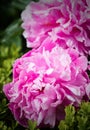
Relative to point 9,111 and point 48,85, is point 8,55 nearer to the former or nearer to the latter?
point 9,111

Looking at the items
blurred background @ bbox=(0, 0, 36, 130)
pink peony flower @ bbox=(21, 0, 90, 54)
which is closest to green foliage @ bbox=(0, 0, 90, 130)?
blurred background @ bbox=(0, 0, 36, 130)

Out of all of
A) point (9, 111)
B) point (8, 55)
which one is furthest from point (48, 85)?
point (8, 55)

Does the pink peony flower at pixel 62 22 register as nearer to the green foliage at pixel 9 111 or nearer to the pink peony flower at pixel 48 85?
the pink peony flower at pixel 48 85

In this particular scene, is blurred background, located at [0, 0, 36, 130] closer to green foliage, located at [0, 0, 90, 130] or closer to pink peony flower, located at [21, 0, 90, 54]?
green foliage, located at [0, 0, 90, 130]

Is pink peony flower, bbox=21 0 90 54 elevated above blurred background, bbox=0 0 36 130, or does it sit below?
above

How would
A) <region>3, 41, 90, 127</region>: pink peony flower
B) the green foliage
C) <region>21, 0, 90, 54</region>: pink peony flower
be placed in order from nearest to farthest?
the green foliage, <region>3, 41, 90, 127</region>: pink peony flower, <region>21, 0, 90, 54</region>: pink peony flower

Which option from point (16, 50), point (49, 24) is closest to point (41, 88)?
point (49, 24)

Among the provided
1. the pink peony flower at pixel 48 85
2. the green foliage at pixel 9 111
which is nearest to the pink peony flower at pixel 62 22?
the pink peony flower at pixel 48 85
